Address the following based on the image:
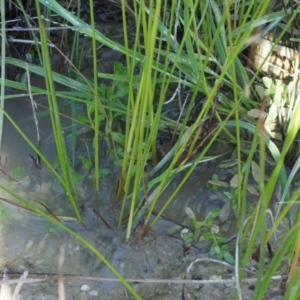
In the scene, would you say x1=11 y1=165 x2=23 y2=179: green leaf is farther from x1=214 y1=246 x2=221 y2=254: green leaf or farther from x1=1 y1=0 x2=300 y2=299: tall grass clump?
x1=214 y1=246 x2=221 y2=254: green leaf

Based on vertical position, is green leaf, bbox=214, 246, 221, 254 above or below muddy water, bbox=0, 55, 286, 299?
above

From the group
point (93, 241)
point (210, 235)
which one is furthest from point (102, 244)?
point (210, 235)

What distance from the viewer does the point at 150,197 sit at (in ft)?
3.66

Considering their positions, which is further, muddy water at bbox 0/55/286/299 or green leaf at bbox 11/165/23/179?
green leaf at bbox 11/165/23/179

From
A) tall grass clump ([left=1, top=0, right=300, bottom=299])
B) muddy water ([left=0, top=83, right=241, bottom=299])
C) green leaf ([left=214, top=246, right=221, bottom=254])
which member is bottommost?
muddy water ([left=0, top=83, right=241, bottom=299])

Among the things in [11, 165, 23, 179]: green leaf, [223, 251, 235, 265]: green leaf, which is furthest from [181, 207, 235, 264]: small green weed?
[11, 165, 23, 179]: green leaf

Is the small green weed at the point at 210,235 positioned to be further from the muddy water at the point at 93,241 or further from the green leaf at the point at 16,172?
the green leaf at the point at 16,172

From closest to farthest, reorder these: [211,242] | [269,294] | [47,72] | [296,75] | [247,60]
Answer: [47,72]
[269,294]
[211,242]
[296,75]
[247,60]

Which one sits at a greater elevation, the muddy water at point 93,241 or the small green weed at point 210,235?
the small green weed at point 210,235

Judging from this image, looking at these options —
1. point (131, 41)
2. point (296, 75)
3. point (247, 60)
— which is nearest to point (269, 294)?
point (296, 75)

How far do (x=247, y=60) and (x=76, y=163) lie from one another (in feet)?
1.85

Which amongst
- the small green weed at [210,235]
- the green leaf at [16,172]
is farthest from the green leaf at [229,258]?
the green leaf at [16,172]

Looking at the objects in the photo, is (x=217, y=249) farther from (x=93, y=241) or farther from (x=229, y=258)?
(x=93, y=241)

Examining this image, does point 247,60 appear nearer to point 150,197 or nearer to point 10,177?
point 150,197
